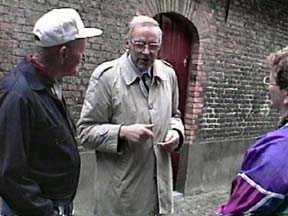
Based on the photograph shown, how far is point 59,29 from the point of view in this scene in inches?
106

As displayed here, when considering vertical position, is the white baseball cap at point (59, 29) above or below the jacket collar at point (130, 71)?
above

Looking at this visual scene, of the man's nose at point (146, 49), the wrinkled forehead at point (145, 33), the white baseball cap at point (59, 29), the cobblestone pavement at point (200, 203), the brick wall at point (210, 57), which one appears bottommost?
the cobblestone pavement at point (200, 203)

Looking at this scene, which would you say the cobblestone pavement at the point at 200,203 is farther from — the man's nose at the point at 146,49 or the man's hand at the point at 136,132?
the man's nose at the point at 146,49

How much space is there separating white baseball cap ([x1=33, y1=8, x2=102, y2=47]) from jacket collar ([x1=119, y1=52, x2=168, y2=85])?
748 millimetres

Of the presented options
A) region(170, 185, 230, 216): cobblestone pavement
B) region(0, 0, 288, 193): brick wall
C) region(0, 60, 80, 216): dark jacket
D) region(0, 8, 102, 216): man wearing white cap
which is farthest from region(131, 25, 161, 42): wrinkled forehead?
region(170, 185, 230, 216): cobblestone pavement

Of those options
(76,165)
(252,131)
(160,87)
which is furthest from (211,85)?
(76,165)

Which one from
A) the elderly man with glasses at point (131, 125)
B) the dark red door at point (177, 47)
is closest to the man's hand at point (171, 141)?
the elderly man with glasses at point (131, 125)

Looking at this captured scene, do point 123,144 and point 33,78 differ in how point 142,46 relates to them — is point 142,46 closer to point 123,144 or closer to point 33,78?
point 123,144

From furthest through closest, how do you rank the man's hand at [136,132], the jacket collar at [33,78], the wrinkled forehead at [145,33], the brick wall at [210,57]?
the brick wall at [210,57] < the wrinkled forehead at [145,33] < the man's hand at [136,132] < the jacket collar at [33,78]

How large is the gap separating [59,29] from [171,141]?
1.20 m

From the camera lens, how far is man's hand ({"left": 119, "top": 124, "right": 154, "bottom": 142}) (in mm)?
3299

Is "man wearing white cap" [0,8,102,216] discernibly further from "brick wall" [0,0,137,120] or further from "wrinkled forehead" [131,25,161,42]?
"brick wall" [0,0,137,120]

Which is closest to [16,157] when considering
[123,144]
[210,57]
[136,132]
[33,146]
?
[33,146]

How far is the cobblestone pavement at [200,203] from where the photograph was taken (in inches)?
287
